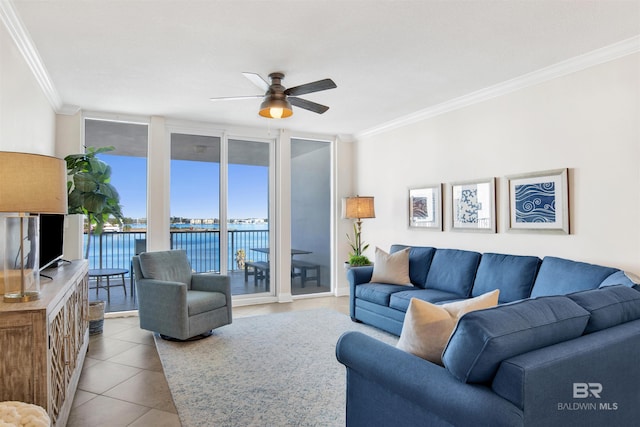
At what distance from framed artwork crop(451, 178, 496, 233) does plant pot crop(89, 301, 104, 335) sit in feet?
13.3

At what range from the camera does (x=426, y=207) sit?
4938 millimetres

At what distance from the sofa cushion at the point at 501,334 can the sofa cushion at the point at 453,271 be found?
7.78 feet

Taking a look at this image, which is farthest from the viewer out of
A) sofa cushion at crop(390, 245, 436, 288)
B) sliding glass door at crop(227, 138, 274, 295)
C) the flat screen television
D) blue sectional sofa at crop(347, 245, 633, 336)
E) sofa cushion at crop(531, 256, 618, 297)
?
sliding glass door at crop(227, 138, 274, 295)

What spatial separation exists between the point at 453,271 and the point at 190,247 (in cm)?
356

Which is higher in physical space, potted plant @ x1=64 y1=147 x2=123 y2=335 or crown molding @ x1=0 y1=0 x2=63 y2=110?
crown molding @ x1=0 y1=0 x2=63 y2=110

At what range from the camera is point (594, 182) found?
3248 mm

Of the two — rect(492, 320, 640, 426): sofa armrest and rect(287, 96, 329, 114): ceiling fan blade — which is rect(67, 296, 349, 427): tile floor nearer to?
rect(492, 320, 640, 426): sofa armrest

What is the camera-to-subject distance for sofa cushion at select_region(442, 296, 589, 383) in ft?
4.60

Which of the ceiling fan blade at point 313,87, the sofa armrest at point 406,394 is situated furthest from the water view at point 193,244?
the sofa armrest at point 406,394

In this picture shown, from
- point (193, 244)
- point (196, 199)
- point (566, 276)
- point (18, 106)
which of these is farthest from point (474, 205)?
point (18, 106)

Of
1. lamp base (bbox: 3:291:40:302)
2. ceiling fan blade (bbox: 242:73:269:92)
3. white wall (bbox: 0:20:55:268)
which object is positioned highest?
ceiling fan blade (bbox: 242:73:269:92)

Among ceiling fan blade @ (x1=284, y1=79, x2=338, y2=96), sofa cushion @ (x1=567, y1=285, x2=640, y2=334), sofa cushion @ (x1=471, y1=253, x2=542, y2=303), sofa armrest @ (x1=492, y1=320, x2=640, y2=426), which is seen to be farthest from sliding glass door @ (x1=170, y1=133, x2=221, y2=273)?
sofa armrest @ (x1=492, y1=320, x2=640, y2=426)

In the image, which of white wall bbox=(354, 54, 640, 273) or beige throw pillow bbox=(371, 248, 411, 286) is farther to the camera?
beige throw pillow bbox=(371, 248, 411, 286)

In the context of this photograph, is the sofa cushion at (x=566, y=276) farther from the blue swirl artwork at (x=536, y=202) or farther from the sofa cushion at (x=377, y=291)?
the sofa cushion at (x=377, y=291)
